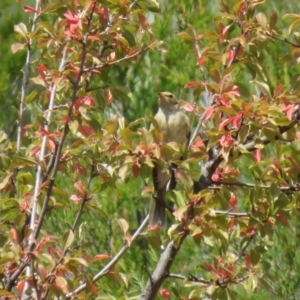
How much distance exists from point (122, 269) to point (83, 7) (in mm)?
2377

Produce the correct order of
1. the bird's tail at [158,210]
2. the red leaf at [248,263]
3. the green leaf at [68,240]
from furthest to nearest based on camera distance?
1. the bird's tail at [158,210]
2. the red leaf at [248,263]
3. the green leaf at [68,240]

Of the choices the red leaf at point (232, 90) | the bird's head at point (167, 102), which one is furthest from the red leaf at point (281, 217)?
the bird's head at point (167, 102)

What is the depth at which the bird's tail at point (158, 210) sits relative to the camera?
3.17 meters

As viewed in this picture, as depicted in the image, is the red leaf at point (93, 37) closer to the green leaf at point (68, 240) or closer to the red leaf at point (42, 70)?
the red leaf at point (42, 70)

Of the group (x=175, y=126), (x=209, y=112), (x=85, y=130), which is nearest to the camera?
(x=209, y=112)

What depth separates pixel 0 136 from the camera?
295cm

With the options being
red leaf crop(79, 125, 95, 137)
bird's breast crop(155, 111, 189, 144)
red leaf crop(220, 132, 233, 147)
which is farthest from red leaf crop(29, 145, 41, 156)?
bird's breast crop(155, 111, 189, 144)

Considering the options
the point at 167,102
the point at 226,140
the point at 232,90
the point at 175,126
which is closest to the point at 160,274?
the point at 226,140

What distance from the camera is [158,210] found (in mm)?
3408

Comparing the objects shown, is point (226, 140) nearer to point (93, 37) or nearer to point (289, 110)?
point (289, 110)

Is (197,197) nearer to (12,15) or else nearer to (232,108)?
(232,108)

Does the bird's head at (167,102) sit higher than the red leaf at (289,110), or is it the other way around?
the red leaf at (289,110)

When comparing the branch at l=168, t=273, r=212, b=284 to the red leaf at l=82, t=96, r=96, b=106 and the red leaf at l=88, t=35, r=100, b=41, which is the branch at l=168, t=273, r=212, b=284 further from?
the red leaf at l=88, t=35, r=100, b=41

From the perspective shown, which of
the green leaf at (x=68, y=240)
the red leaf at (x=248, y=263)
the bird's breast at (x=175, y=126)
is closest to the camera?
the green leaf at (x=68, y=240)
